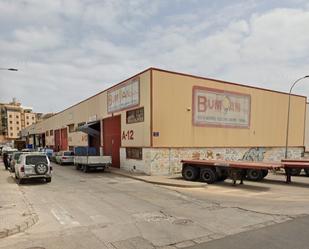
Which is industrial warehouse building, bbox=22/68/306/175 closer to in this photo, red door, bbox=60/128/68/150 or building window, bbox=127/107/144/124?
building window, bbox=127/107/144/124

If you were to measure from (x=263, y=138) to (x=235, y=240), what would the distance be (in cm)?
2375

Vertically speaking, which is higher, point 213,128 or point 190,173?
point 213,128

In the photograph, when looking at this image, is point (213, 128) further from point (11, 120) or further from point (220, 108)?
point (11, 120)

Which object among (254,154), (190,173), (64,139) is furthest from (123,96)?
(64,139)

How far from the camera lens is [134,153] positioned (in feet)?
74.2

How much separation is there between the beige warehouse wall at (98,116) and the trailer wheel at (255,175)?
24.0ft

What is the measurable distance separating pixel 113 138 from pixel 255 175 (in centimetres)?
1413

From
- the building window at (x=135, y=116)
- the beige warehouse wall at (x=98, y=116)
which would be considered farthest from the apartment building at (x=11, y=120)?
the building window at (x=135, y=116)

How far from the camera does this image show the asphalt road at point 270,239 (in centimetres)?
619

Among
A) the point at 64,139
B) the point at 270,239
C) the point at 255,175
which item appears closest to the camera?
the point at 270,239

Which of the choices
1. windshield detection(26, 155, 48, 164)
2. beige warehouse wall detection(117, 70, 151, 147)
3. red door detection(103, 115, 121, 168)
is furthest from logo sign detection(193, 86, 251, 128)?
windshield detection(26, 155, 48, 164)

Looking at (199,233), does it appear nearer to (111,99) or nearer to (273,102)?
(111,99)

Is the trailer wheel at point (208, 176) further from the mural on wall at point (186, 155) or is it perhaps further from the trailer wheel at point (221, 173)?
the mural on wall at point (186, 155)

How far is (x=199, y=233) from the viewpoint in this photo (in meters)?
7.20
